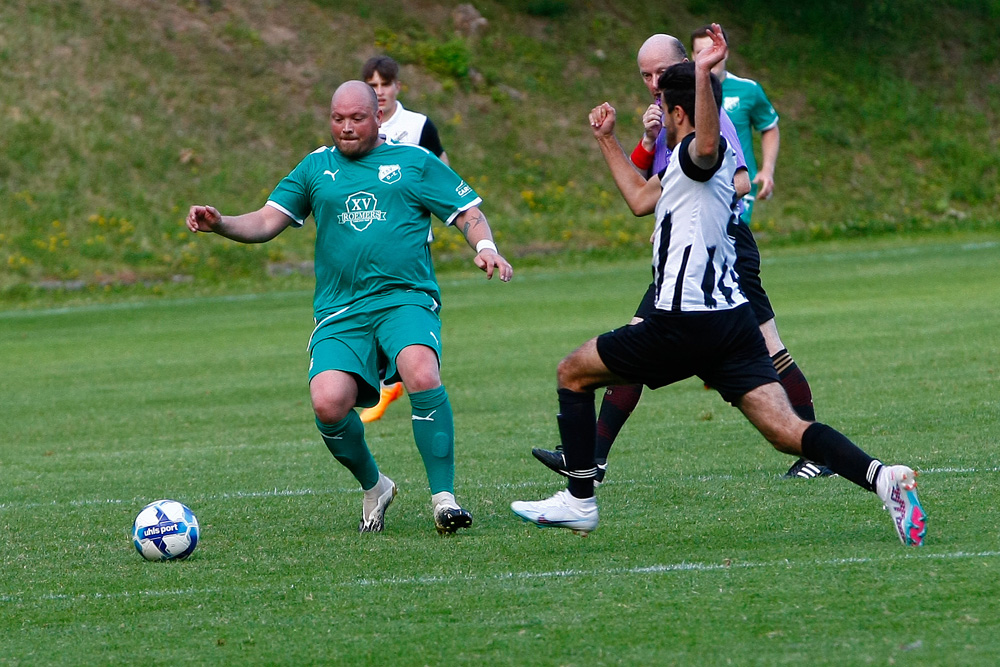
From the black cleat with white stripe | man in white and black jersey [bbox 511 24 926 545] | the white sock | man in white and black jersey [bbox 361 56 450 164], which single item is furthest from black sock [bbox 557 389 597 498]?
man in white and black jersey [bbox 361 56 450 164]

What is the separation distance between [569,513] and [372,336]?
1253 millimetres

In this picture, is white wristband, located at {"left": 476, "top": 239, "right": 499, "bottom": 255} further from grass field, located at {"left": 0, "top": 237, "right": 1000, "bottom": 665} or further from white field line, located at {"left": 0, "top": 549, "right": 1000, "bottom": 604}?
white field line, located at {"left": 0, "top": 549, "right": 1000, "bottom": 604}

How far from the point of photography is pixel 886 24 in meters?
36.4

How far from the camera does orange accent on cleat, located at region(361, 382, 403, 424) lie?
10.1 m

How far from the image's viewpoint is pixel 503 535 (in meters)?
5.73

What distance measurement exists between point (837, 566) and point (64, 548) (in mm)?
3131

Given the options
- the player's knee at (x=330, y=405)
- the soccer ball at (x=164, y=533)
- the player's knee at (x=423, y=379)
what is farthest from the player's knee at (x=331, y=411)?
the soccer ball at (x=164, y=533)

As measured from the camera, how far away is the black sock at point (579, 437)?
5.61 m

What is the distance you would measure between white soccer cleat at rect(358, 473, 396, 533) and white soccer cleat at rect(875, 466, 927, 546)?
2.19 m

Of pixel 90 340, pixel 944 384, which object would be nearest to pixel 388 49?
pixel 90 340

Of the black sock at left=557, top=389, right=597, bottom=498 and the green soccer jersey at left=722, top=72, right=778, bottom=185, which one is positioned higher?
the green soccer jersey at left=722, top=72, right=778, bottom=185

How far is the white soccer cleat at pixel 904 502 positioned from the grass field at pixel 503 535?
8 cm

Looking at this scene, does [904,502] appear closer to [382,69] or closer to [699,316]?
[699,316]

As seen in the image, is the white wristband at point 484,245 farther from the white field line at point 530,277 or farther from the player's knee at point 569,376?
the white field line at point 530,277
